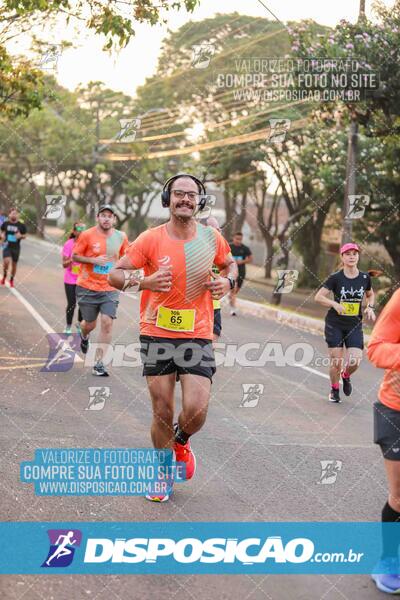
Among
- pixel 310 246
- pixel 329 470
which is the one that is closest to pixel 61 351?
pixel 329 470

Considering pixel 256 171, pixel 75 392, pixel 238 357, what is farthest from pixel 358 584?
pixel 256 171

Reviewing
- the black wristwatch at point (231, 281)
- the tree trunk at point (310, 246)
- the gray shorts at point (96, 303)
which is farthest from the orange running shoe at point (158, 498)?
the tree trunk at point (310, 246)

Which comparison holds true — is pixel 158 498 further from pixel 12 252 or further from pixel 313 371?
pixel 12 252

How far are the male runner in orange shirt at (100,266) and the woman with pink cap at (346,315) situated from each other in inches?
101

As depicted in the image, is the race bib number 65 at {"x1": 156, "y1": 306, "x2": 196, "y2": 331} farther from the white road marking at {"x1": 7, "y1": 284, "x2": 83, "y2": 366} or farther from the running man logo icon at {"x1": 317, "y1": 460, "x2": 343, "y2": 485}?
the white road marking at {"x1": 7, "y1": 284, "x2": 83, "y2": 366}

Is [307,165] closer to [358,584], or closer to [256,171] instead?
[256,171]

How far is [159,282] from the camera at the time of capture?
5562mm

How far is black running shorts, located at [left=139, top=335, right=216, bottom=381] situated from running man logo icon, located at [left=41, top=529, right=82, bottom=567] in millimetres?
1208

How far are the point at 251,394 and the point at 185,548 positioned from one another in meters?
5.10

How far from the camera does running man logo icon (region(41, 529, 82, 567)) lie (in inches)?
189

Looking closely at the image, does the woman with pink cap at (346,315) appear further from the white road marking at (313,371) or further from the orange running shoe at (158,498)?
the orange running shoe at (158,498)

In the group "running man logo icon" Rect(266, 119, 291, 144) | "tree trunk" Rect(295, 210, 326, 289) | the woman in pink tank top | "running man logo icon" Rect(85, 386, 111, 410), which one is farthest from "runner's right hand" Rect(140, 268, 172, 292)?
"tree trunk" Rect(295, 210, 326, 289)

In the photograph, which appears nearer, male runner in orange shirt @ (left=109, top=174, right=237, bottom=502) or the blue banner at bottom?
the blue banner at bottom

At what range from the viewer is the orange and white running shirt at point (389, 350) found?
4.37 m
